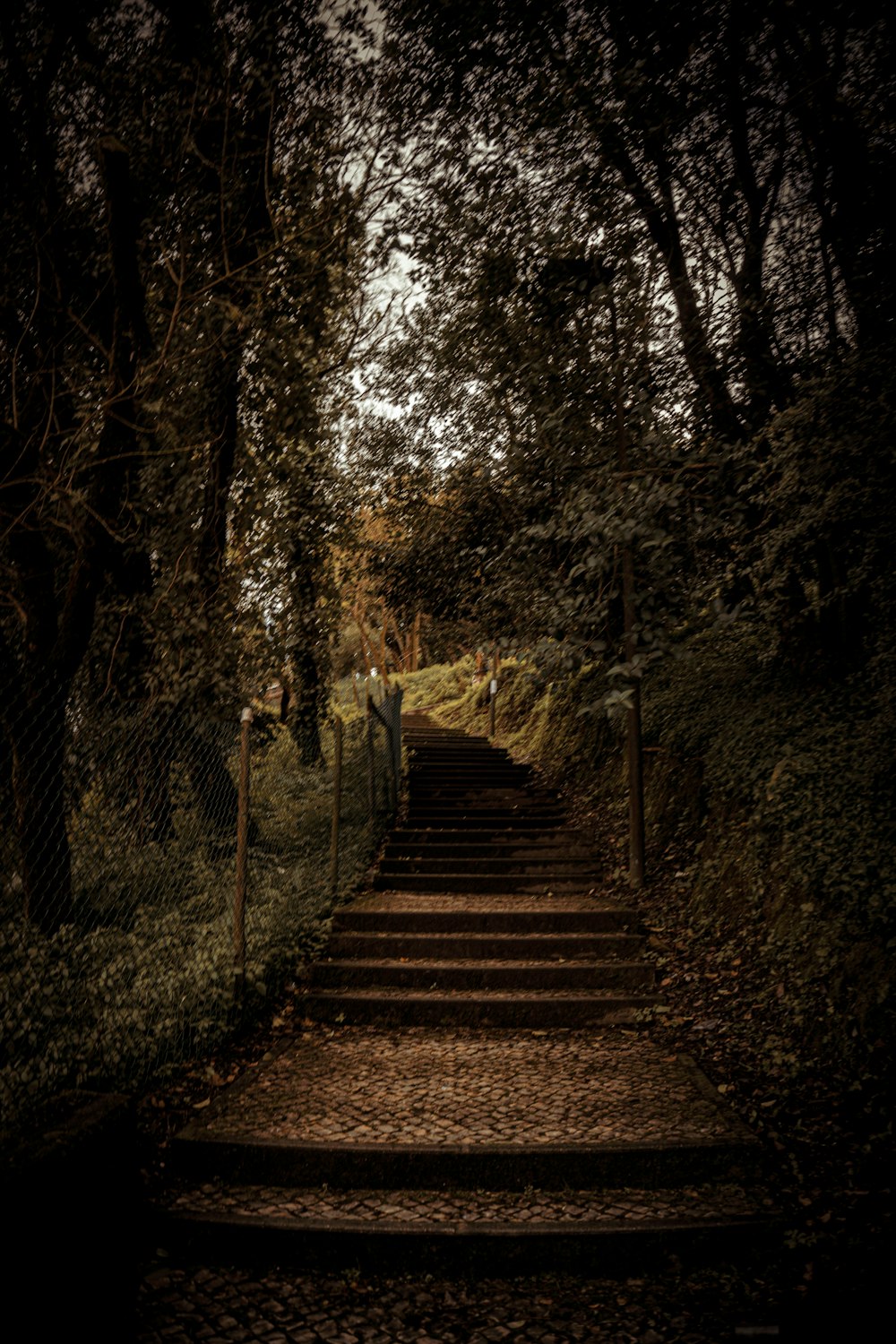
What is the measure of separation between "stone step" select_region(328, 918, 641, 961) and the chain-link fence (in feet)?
1.04

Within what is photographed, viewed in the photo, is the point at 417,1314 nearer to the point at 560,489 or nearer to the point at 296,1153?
the point at 296,1153

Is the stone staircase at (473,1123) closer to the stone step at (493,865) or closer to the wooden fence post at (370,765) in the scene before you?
the stone step at (493,865)

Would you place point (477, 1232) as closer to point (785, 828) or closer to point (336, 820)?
point (785, 828)

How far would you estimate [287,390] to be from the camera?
22.2ft

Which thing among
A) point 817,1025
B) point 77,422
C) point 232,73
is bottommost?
point 817,1025

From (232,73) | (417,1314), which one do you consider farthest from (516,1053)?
(232,73)

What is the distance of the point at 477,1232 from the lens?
9.25 feet

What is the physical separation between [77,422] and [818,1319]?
257 inches

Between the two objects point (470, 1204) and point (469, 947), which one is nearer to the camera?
point (470, 1204)

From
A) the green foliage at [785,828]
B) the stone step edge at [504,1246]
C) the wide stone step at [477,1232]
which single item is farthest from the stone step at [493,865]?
the stone step edge at [504,1246]

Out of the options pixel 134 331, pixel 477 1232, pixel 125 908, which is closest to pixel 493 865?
pixel 125 908

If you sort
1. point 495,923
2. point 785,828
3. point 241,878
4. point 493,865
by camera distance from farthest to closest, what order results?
1. point 493,865
2. point 495,923
3. point 785,828
4. point 241,878

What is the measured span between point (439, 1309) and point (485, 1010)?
7.65ft

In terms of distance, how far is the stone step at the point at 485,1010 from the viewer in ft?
15.9
